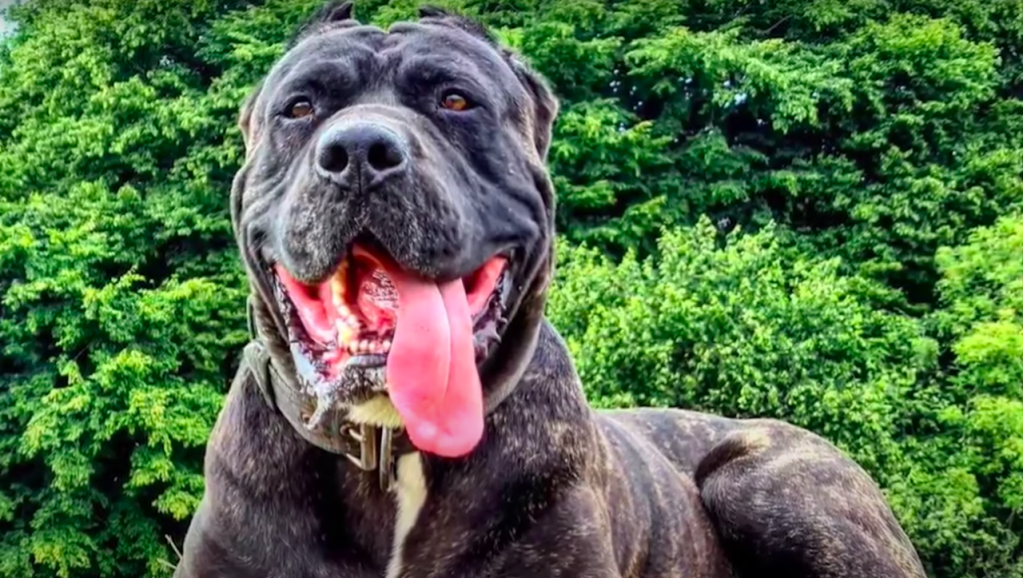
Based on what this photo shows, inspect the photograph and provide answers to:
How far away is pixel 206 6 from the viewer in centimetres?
1898

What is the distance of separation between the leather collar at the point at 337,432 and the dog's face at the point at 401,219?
5 cm

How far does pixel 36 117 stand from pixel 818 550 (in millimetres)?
15786

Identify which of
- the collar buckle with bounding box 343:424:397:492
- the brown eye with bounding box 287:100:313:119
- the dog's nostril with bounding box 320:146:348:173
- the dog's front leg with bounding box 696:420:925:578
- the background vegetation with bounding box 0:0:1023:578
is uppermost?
the dog's nostril with bounding box 320:146:348:173

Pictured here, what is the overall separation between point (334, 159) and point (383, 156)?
10cm

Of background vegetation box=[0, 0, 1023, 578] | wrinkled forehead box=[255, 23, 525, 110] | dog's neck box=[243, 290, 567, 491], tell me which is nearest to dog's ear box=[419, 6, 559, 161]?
wrinkled forehead box=[255, 23, 525, 110]

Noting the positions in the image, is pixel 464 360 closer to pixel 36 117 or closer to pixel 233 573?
pixel 233 573

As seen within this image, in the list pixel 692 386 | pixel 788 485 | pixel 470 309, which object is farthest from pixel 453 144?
pixel 692 386

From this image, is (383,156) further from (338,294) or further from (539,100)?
(539,100)

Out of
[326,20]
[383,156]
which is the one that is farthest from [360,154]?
[326,20]

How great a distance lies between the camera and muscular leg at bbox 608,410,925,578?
4227 millimetres

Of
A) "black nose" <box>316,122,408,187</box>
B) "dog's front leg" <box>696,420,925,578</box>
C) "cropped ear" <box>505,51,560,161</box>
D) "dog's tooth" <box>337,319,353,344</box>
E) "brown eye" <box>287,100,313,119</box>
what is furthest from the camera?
"dog's front leg" <box>696,420,925,578</box>

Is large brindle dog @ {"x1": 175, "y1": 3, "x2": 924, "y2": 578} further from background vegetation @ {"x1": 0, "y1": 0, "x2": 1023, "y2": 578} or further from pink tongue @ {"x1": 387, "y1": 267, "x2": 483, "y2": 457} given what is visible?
background vegetation @ {"x1": 0, "y1": 0, "x2": 1023, "y2": 578}

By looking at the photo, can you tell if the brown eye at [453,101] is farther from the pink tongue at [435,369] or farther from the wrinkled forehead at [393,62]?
the pink tongue at [435,369]

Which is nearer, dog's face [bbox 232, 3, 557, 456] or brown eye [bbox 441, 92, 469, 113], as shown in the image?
dog's face [bbox 232, 3, 557, 456]
